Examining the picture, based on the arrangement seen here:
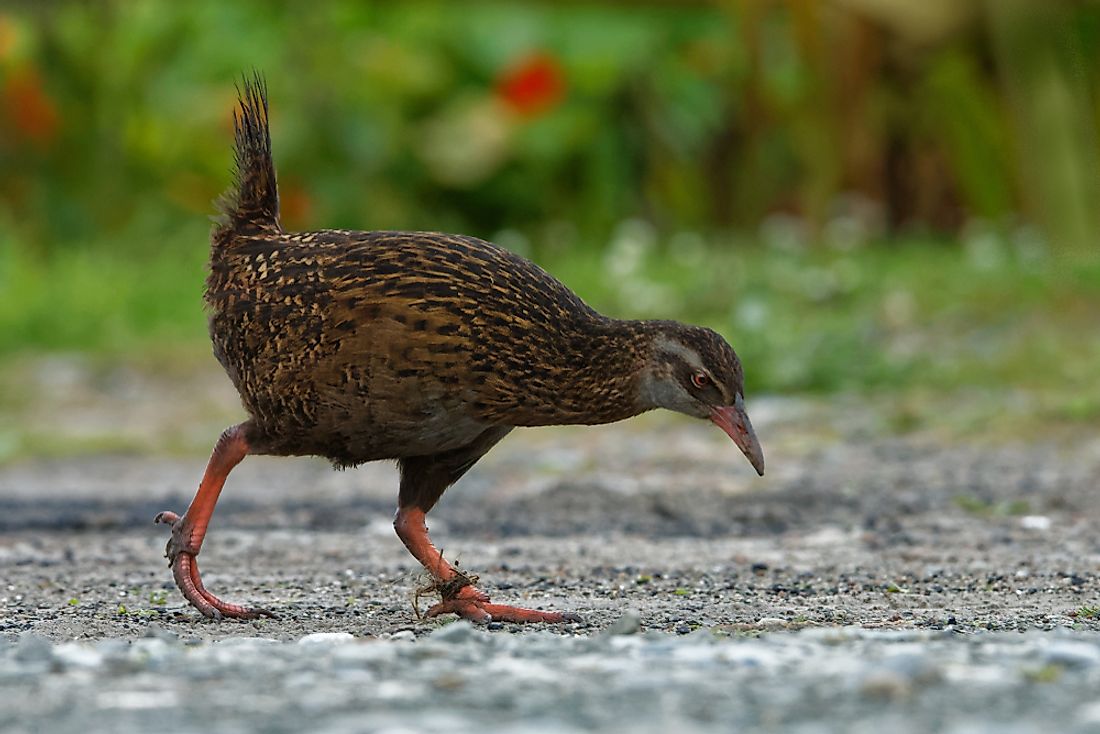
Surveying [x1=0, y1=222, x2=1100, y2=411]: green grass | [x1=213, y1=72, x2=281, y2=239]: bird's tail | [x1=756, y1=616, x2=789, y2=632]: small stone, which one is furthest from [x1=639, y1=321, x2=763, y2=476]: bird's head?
[x1=0, y1=222, x2=1100, y2=411]: green grass

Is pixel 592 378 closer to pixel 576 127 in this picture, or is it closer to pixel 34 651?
pixel 34 651

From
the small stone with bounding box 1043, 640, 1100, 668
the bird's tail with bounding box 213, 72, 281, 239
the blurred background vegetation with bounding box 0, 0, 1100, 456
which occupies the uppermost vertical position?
the blurred background vegetation with bounding box 0, 0, 1100, 456

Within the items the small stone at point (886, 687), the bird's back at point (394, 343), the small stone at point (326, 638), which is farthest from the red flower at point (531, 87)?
the small stone at point (886, 687)

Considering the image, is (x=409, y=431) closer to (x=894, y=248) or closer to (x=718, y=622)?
(x=718, y=622)

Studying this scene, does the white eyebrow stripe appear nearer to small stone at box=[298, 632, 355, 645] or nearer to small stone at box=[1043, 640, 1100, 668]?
small stone at box=[298, 632, 355, 645]

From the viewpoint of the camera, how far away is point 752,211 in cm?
1526

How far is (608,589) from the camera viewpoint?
219 inches

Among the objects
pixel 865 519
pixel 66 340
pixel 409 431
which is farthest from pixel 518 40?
pixel 409 431

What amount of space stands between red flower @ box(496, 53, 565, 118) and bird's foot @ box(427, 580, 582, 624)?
10.00 meters

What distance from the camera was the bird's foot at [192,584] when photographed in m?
5.10

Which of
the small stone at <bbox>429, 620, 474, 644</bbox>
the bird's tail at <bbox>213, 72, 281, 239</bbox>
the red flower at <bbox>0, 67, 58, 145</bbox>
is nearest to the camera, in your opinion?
the small stone at <bbox>429, 620, 474, 644</bbox>

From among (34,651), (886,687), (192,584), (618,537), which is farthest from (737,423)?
(34,651)

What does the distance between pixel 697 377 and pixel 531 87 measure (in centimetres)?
973

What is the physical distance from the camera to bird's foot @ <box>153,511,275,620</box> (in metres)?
5.10
